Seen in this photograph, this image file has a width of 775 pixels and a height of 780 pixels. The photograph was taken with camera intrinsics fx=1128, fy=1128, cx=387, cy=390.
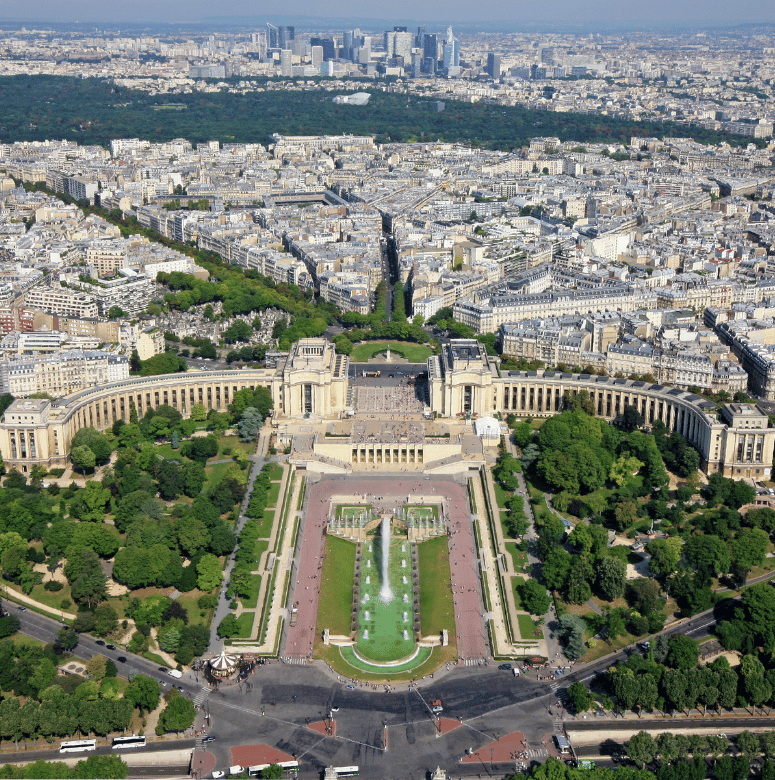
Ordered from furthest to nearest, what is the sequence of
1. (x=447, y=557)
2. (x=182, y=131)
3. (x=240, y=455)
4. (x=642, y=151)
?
(x=182, y=131) → (x=642, y=151) → (x=240, y=455) → (x=447, y=557)

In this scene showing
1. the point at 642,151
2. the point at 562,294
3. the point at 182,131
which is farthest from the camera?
the point at 182,131

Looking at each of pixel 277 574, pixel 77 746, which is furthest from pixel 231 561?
pixel 77 746

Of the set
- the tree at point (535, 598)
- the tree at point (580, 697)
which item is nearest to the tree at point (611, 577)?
the tree at point (535, 598)

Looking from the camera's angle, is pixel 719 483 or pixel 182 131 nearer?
pixel 719 483

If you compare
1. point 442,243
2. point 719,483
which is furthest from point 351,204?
point 719,483

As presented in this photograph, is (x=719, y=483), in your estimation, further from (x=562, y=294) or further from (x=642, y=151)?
(x=642, y=151)

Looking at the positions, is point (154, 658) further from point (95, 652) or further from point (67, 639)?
point (67, 639)

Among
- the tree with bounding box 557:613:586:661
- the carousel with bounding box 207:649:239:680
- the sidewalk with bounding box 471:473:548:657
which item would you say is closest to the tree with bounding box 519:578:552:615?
the sidewalk with bounding box 471:473:548:657
